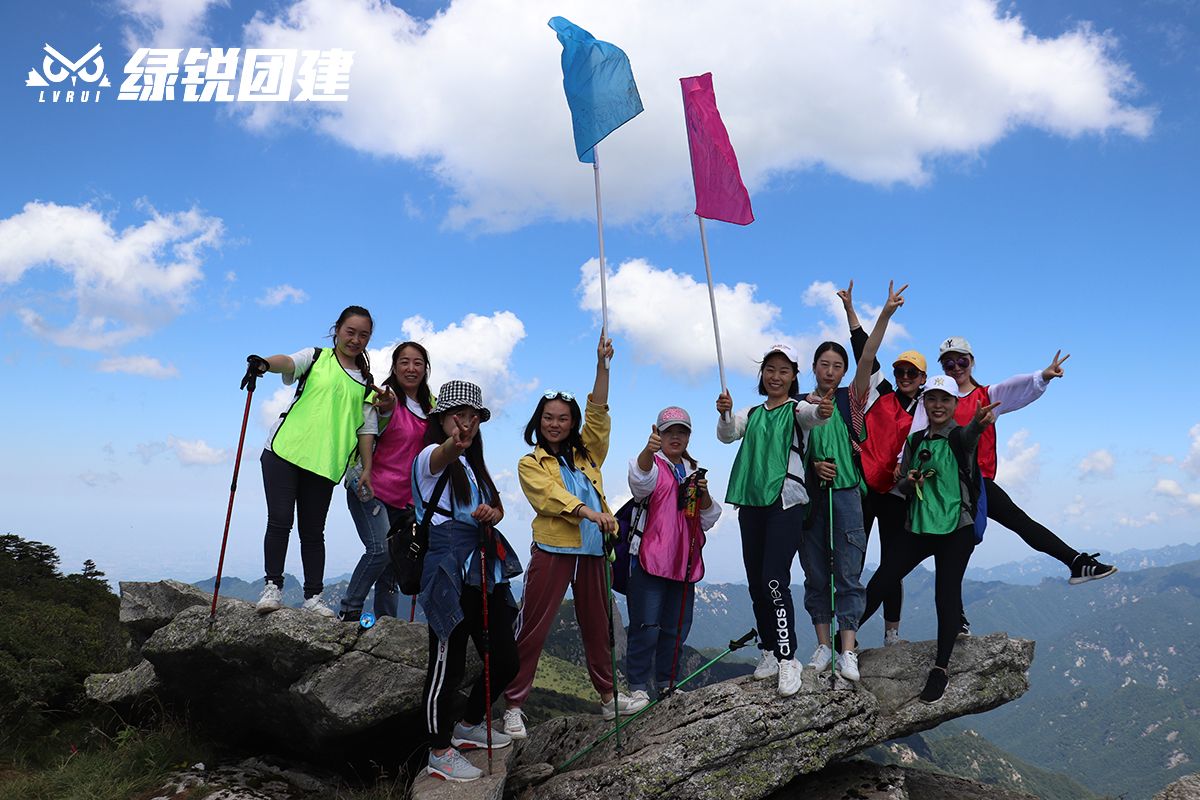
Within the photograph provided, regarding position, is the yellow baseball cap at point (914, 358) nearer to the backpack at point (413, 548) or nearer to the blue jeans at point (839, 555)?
the blue jeans at point (839, 555)

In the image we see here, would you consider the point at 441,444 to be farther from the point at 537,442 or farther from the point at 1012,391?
the point at 1012,391

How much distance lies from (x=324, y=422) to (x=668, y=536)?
4.21 m

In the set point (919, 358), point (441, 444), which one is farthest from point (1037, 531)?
point (441, 444)

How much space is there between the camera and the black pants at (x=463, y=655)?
21.8 ft

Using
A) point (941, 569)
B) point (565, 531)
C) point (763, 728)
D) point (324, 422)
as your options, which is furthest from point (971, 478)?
point (324, 422)

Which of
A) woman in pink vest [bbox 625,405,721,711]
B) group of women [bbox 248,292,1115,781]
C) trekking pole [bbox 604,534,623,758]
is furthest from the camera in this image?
woman in pink vest [bbox 625,405,721,711]

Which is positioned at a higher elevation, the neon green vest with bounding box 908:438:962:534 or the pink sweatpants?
the neon green vest with bounding box 908:438:962:534

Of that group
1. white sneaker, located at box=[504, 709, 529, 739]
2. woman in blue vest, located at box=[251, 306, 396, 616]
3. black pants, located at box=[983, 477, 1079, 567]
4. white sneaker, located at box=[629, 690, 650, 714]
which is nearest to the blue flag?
woman in blue vest, located at box=[251, 306, 396, 616]

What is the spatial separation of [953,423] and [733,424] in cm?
246

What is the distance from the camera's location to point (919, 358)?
8234mm

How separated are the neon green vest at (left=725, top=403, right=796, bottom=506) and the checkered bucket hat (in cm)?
293

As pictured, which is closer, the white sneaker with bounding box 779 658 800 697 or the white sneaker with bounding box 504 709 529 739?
the white sneaker with bounding box 779 658 800 697

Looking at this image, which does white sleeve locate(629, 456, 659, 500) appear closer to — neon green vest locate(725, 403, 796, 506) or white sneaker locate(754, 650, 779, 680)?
neon green vest locate(725, 403, 796, 506)

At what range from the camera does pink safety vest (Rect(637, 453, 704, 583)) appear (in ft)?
25.8
